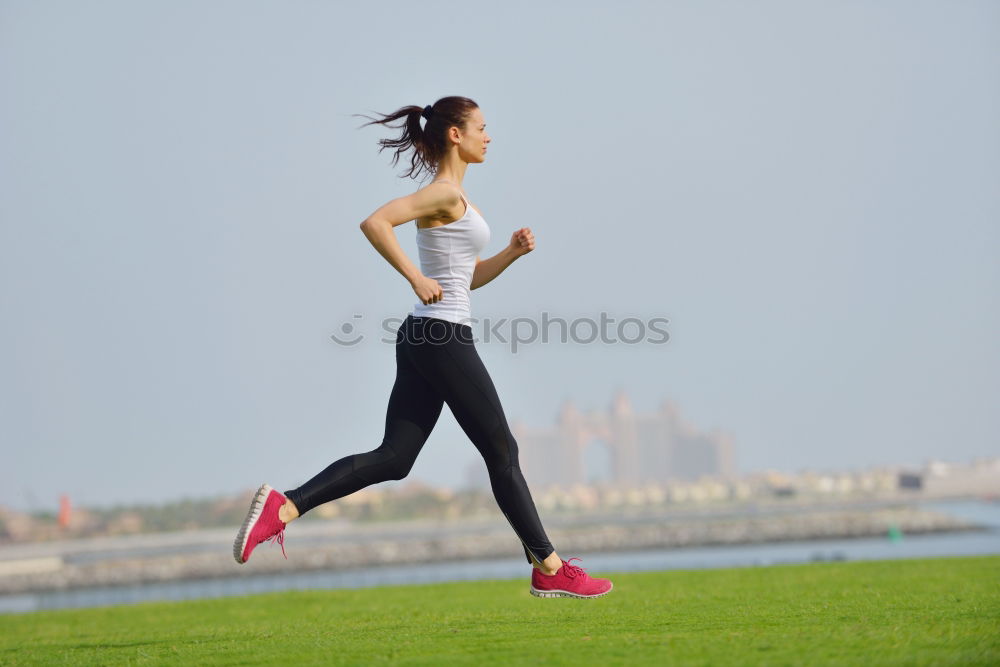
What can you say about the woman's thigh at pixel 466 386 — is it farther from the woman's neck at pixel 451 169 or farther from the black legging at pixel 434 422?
the woman's neck at pixel 451 169

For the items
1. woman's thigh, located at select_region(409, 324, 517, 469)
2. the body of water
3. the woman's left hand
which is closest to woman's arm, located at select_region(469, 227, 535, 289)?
the woman's left hand

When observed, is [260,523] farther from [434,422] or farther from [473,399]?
[473,399]

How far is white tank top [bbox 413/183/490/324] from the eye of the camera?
4.93 metres

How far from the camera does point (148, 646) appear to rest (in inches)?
239

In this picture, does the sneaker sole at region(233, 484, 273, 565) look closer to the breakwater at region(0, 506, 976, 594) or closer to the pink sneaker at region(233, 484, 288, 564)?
the pink sneaker at region(233, 484, 288, 564)

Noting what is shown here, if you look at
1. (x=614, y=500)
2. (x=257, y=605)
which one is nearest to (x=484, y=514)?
(x=614, y=500)

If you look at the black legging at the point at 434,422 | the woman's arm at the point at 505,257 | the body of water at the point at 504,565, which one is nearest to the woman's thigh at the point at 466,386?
the black legging at the point at 434,422

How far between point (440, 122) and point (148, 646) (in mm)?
3368

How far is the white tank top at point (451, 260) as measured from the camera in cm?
493

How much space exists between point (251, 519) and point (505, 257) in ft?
5.74

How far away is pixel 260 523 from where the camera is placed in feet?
16.1

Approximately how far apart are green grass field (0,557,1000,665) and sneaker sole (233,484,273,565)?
1.60 ft

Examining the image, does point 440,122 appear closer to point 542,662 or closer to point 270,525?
point 270,525

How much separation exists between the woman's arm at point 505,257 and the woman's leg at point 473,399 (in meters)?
0.50
